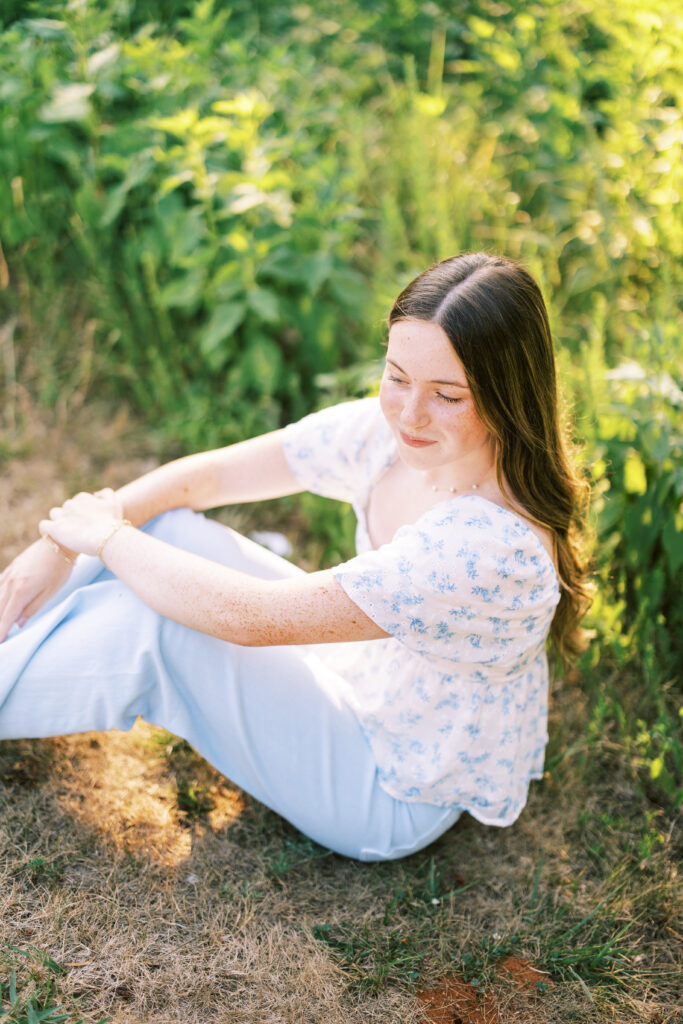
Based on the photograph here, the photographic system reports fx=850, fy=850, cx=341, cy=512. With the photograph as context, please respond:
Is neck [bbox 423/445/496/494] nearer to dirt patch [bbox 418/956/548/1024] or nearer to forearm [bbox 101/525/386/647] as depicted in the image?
forearm [bbox 101/525/386/647]

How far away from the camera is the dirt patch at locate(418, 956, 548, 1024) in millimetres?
1624

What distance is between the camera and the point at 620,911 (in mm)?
1833

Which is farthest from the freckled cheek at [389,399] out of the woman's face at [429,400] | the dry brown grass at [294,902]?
the dry brown grass at [294,902]

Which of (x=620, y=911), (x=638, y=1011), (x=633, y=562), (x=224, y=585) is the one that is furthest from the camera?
(x=633, y=562)

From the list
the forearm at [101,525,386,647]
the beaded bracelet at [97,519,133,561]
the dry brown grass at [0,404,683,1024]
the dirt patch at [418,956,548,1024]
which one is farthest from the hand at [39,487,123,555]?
the dirt patch at [418,956,548,1024]

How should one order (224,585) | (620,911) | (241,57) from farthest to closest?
(241,57) < (620,911) < (224,585)

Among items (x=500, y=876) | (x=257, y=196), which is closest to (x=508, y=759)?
(x=500, y=876)

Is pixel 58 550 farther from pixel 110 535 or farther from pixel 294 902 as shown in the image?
pixel 294 902

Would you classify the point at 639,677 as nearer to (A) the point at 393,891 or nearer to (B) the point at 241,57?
(A) the point at 393,891

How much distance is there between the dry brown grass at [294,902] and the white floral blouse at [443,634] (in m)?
0.23

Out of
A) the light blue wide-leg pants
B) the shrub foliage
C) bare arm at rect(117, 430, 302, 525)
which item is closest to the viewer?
the light blue wide-leg pants

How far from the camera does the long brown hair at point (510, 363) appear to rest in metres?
1.42

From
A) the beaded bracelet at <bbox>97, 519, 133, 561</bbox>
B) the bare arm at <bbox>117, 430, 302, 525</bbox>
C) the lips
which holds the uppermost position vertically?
the lips

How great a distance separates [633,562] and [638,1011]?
1.06 metres
